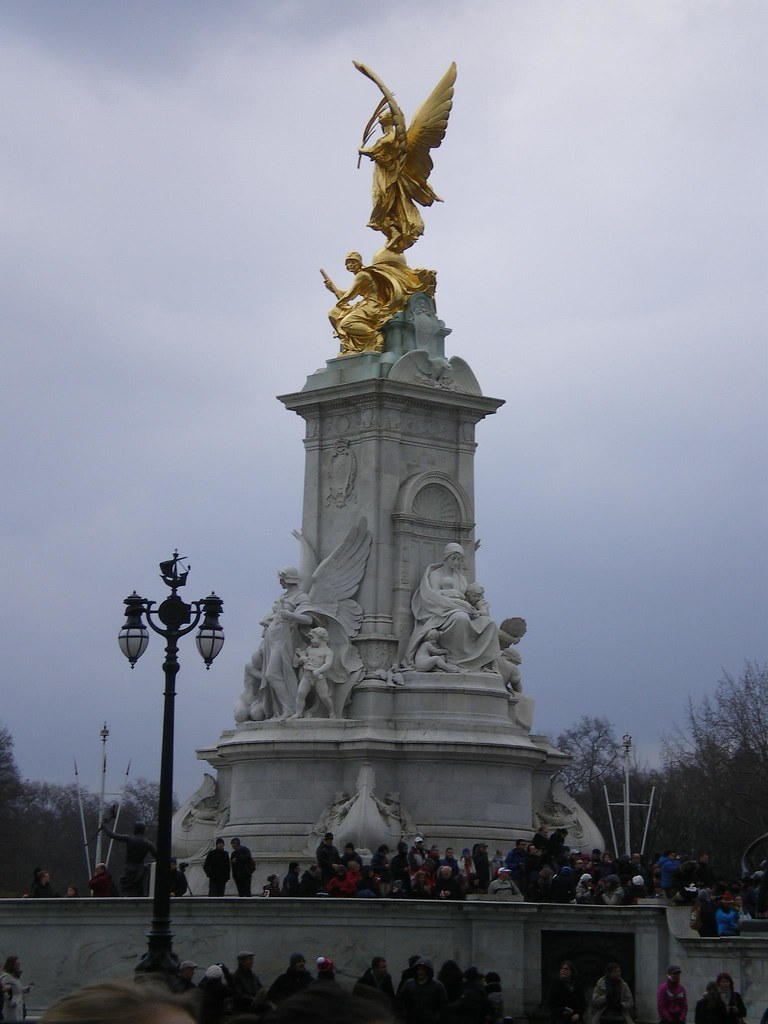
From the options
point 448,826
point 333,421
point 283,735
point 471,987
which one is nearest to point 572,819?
point 448,826

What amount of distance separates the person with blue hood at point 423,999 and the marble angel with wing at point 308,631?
12.1 m

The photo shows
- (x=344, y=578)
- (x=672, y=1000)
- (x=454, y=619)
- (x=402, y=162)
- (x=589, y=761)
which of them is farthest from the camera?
(x=589, y=761)

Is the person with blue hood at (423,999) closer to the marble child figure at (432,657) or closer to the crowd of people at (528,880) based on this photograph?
the crowd of people at (528,880)

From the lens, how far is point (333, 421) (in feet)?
110

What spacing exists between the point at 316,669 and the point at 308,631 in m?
0.86

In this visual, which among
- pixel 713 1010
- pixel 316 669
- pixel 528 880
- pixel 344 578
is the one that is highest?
pixel 344 578

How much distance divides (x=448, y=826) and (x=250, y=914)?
8060mm

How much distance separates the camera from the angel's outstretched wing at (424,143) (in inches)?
1369

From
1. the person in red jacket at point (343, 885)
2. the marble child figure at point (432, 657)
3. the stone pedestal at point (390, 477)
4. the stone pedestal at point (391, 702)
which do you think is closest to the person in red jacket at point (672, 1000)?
the person in red jacket at point (343, 885)

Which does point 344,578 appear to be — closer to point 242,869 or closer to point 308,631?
point 308,631

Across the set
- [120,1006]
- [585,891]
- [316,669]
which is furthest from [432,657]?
[120,1006]

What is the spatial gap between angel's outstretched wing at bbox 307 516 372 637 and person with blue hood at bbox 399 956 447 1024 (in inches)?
509

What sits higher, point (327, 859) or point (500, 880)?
point (327, 859)

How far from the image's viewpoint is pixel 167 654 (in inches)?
719
